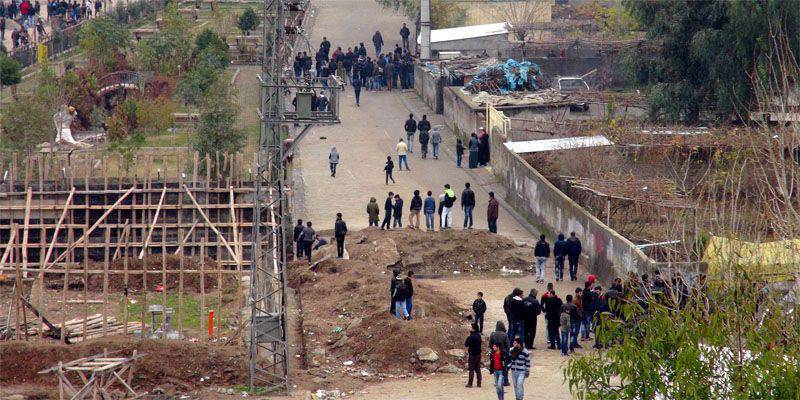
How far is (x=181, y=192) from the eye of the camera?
3114 centimetres

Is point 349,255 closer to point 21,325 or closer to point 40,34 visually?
point 21,325

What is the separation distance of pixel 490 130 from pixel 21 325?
59.3ft

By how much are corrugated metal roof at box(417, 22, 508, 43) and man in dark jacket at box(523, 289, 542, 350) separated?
2939cm

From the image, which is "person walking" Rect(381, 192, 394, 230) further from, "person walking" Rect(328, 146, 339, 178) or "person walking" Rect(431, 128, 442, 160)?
"person walking" Rect(431, 128, 442, 160)

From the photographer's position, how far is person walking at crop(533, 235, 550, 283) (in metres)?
28.0

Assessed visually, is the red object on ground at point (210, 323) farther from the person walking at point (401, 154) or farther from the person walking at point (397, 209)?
the person walking at point (401, 154)

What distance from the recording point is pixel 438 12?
59938 millimetres

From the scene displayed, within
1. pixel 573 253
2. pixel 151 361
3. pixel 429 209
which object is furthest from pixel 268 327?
pixel 429 209

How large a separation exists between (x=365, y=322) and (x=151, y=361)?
4.09 m

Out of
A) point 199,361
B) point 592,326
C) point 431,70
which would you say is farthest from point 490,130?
point 199,361

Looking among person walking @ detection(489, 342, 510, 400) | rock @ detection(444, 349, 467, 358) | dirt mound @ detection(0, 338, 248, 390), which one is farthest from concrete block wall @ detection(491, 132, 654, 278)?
dirt mound @ detection(0, 338, 248, 390)

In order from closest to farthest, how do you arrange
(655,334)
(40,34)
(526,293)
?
(655,334) < (526,293) < (40,34)

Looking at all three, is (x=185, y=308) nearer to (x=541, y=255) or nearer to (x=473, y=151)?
(x=541, y=255)

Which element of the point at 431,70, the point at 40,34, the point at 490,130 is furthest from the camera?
the point at 40,34
